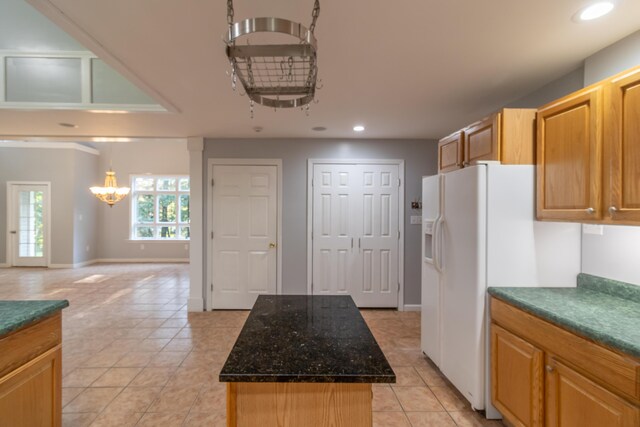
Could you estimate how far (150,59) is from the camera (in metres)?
2.07

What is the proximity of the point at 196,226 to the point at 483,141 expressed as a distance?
11.6ft

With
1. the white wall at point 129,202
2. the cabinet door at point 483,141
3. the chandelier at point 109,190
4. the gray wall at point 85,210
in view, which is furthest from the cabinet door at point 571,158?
the gray wall at point 85,210

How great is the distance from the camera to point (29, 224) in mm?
7586

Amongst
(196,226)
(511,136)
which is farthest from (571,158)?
(196,226)

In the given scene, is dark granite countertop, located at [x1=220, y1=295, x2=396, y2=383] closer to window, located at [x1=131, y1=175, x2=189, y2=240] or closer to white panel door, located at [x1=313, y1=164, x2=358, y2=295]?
white panel door, located at [x1=313, y1=164, x2=358, y2=295]

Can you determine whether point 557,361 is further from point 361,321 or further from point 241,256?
point 241,256

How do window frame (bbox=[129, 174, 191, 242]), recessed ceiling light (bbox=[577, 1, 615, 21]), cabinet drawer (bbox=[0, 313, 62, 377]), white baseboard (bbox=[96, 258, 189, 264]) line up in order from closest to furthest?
1. cabinet drawer (bbox=[0, 313, 62, 377])
2. recessed ceiling light (bbox=[577, 1, 615, 21])
3. white baseboard (bbox=[96, 258, 189, 264])
4. window frame (bbox=[129, 174, 191, 242])

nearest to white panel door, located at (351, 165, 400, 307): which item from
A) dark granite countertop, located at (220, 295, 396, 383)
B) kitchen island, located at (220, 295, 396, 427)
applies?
dark granite countertop, located at (220, 295, 396, 383)

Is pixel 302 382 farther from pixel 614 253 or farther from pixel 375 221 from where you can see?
pixel 375 221

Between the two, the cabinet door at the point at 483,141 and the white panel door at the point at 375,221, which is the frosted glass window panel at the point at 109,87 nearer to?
the white panel door at the point at 375,221

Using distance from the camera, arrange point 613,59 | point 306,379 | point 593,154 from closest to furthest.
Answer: point 306,379
point 593,154
point 613,59

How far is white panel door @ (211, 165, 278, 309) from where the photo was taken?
4.34 meters

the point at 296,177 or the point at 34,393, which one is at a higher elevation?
the point at 296,177

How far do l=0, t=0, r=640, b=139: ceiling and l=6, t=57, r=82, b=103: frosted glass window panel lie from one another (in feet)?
0.63
